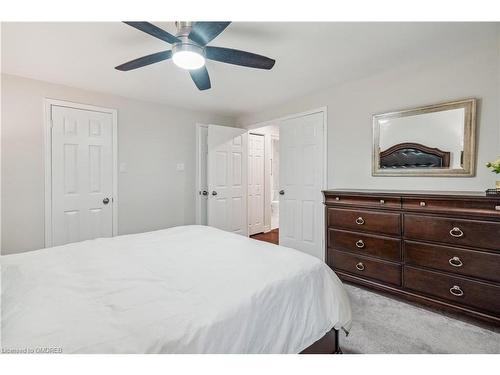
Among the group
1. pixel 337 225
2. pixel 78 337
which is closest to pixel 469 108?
pixel 337 225

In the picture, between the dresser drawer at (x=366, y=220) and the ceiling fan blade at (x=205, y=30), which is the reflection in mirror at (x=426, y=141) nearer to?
the dresser drawer at (x=366, y=220)

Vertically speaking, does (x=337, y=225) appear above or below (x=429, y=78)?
below

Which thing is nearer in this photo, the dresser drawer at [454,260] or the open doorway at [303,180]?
the dresser drawer at [454,260]

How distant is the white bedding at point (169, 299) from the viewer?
812 millimetres

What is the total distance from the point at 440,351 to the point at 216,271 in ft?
5.19

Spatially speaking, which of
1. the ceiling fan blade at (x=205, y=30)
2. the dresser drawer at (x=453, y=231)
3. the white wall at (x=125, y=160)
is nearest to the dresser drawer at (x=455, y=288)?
the dresser drawer at (x=453, y=231)

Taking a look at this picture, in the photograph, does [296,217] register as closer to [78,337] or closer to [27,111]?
[78,337]

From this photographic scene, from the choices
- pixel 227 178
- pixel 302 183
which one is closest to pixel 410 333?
pixel 302 183

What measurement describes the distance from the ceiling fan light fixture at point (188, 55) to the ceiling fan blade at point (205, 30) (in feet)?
0.16

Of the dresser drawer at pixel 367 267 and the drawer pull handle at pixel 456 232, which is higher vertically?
the drawer pull handle at pixel 456 232

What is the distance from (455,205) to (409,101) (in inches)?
45.0

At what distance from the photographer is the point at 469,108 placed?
216 centimetres

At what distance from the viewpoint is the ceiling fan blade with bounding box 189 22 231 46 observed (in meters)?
1.34

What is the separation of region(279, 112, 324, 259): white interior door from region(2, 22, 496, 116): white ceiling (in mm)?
561
